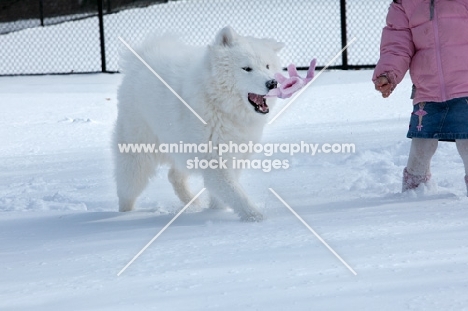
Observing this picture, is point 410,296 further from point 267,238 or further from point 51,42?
point 51,42

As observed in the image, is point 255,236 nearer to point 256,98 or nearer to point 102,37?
point 256,98

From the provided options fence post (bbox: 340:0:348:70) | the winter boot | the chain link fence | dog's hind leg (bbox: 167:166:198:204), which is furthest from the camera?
the chain link fence

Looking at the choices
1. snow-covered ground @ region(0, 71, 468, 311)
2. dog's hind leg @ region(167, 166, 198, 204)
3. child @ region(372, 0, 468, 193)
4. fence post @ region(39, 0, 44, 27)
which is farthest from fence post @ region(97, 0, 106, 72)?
child @ region(372, 0, 468, 193)

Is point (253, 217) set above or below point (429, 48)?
below

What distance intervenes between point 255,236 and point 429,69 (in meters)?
1.35

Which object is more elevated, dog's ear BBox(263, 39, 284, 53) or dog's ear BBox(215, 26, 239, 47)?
dog's ear BBox(215, 26, 239, 47)

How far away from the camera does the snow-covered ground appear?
8.00 feet

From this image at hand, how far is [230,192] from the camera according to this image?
375 cm

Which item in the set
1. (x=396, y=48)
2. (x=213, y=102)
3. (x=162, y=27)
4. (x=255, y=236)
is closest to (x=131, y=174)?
(x=213, y=102)

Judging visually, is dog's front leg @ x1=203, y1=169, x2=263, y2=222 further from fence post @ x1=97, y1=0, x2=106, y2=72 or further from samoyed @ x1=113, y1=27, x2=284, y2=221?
fence post @ x1=97, y1=0, x2=106, y2=72

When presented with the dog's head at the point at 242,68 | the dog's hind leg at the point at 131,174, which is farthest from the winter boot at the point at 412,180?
the dog's hind leg at the point at 131,174

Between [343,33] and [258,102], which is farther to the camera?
[343,33]

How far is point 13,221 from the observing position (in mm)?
3906

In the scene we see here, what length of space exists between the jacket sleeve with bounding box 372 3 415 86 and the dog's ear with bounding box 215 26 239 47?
0.75 metres
